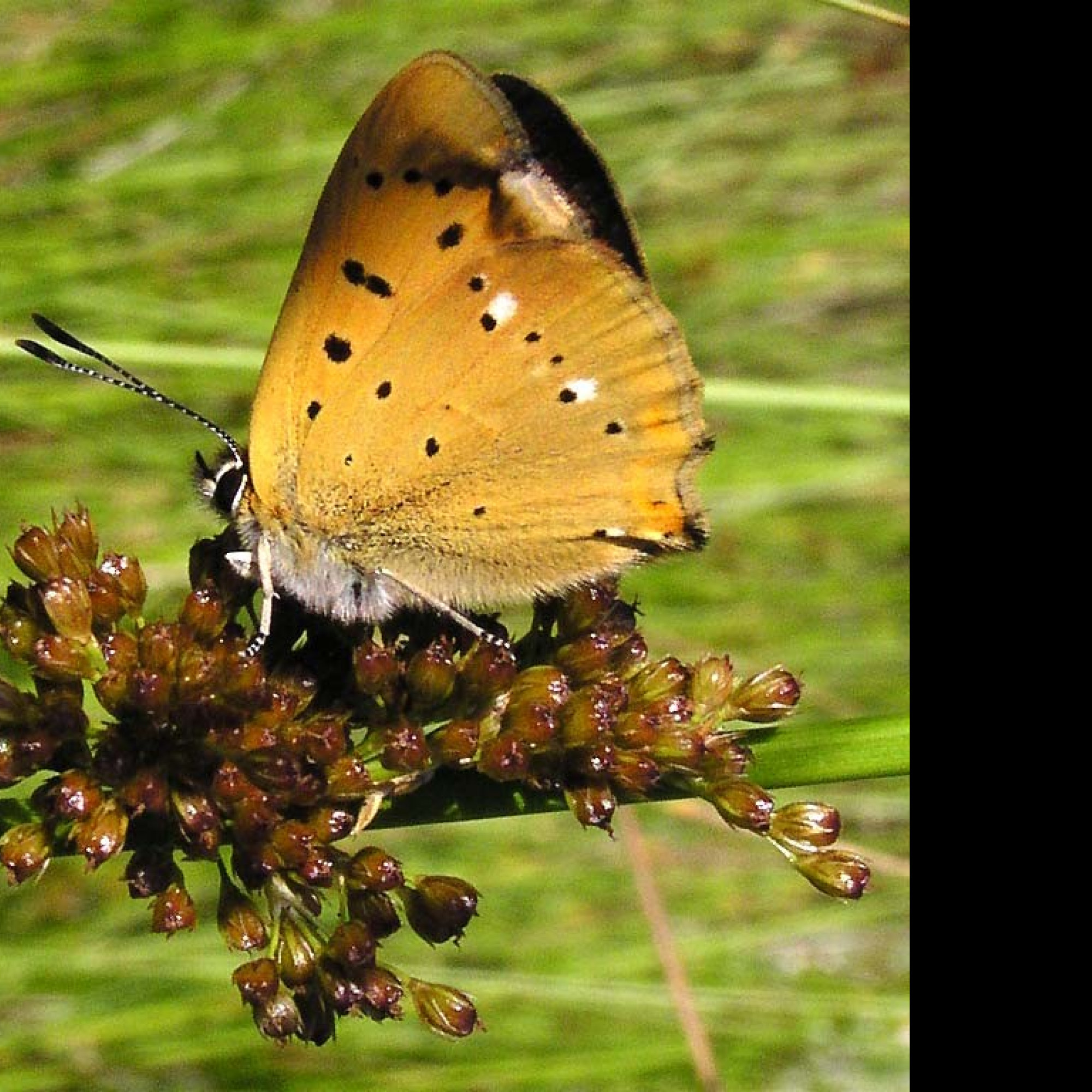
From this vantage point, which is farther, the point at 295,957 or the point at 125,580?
the point at 125,580

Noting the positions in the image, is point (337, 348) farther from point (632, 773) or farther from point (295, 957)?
point (295, 957)

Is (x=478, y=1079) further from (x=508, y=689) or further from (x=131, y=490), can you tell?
(x=508, y=689)

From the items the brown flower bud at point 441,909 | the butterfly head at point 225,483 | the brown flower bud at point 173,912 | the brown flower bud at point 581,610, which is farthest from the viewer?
the butterfly head at point 225,483

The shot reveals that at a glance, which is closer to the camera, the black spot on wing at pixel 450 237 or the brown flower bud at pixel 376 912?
the brown flower bud at pixel 376 912

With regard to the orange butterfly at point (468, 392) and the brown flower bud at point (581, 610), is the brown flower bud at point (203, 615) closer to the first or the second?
the orange butterfly at point (468, 392)

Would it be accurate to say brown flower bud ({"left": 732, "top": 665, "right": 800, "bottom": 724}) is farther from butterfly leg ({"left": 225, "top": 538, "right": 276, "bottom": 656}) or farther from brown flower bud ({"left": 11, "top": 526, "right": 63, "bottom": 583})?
brown flower bud ({"left": 11, "top": 526, "right": 63, "bottom": 583})

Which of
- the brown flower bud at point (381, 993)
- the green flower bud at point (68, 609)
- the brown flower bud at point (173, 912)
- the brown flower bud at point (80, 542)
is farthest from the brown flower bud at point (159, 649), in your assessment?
the brown flower bud at point (381, 993)

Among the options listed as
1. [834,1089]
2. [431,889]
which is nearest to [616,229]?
[431,889]

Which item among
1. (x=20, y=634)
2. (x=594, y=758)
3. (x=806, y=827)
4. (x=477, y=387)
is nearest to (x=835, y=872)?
(x=806, y=827)
